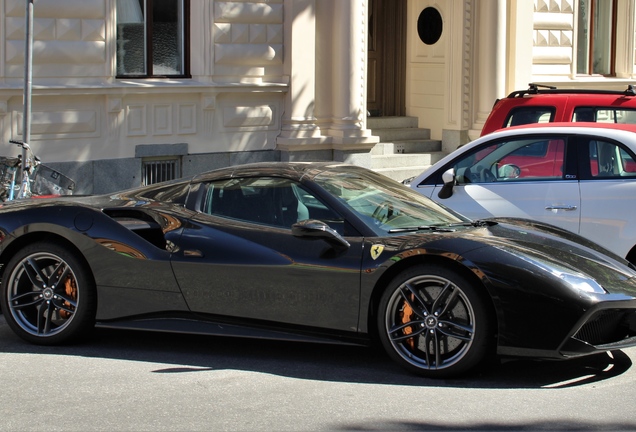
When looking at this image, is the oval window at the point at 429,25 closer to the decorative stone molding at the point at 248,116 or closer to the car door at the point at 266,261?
the decorative stone molding at the point at 248,116

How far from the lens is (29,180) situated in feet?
36.0

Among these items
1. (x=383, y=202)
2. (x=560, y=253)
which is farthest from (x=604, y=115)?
(x=560, y=253)

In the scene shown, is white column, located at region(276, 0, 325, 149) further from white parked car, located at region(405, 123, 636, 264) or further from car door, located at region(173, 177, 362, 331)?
car door, located at region(173, 177, 362, 331)

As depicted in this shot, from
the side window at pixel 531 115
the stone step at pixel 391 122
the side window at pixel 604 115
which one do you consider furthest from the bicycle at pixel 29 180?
the stone step at pixel 391 122

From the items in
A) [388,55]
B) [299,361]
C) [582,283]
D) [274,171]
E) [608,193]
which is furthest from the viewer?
[388,55]

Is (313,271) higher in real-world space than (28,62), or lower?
lower

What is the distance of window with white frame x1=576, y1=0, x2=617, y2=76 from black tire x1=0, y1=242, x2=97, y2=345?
15037 mm

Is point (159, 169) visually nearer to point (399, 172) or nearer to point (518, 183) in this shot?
point (399, 172)

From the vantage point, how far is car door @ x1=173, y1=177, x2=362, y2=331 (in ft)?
22.0

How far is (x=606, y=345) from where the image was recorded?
6.39 meters

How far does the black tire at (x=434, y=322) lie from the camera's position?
6363 mm

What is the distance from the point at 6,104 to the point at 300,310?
293 inches

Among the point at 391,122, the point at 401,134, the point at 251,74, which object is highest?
the point at 251,74

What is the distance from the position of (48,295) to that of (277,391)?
202 cm
